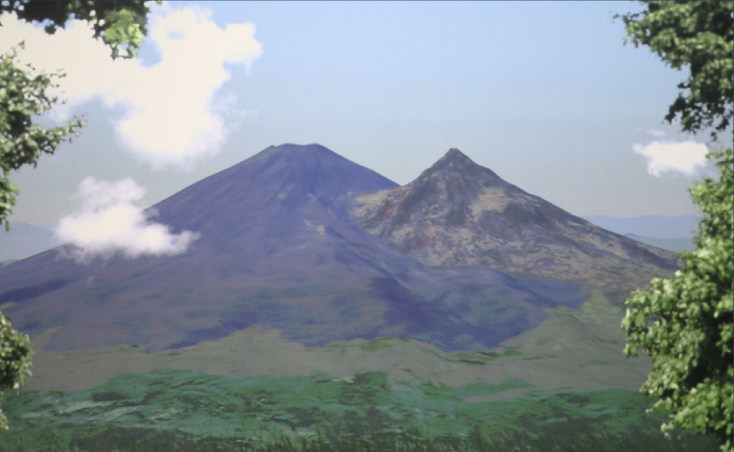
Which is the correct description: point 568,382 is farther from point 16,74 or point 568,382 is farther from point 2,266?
point 2,266

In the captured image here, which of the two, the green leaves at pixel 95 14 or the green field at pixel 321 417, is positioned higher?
Result: the green leaves at pixel 95 14

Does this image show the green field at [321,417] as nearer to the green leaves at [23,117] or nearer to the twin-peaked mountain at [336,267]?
the twin-peaked mountain at [336,267]

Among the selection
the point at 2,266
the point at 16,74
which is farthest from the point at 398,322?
the point at 2,266

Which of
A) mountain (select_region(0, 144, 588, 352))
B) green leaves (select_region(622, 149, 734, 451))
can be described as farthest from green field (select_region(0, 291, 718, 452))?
green leaves (select_region(622, 149, 734, 451))

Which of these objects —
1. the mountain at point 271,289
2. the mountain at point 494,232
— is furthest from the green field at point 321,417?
the mountain at point 494,232

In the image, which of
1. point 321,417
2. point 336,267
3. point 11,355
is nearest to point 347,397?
point 321,417

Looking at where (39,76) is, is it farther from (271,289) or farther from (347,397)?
(271,289)

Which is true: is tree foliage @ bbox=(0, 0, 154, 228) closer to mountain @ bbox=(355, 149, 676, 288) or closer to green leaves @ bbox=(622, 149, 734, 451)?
green leaves @ bbox=(622, 149, 734, 451)
